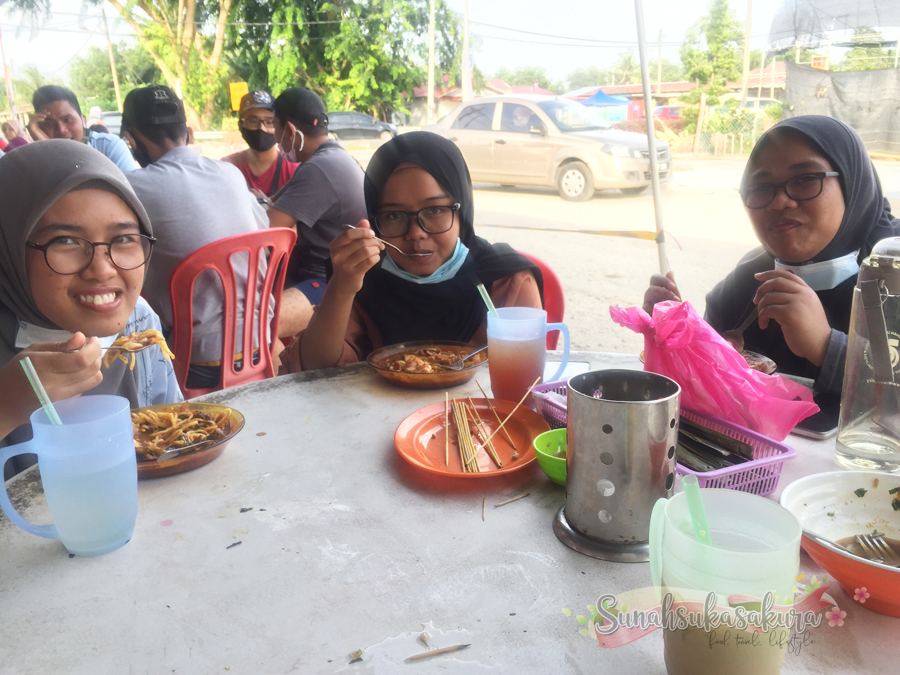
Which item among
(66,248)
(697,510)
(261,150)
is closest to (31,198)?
(66,248)

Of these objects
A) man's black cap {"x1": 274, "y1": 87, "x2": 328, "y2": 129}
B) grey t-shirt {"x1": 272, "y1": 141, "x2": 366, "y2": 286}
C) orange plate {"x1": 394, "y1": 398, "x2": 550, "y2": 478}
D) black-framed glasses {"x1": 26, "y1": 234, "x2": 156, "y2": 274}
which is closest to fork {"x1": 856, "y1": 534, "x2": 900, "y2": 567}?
orange plate {"x1": 394, "y1": 398, "x2": 550, "y2": 478}

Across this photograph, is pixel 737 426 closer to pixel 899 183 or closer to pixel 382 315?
pixel 382 315

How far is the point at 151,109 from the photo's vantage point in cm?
344

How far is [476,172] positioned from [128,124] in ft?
27.7

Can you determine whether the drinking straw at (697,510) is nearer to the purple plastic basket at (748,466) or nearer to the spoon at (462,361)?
the purple plastic basket at (748,466)

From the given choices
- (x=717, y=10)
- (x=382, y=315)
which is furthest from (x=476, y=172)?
(x=717, y=10)

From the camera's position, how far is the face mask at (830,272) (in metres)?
2.01

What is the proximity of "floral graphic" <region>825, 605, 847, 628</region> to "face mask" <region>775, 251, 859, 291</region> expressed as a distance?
149cm

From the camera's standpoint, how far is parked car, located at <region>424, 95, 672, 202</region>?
10156 mm

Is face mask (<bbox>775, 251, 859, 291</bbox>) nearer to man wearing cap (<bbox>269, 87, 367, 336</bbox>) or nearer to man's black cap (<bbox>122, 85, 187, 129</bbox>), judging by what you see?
man wearing cap (<bbox>269, 87, 367, 336</bbox>)

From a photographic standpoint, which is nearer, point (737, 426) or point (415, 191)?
point (737, 426)

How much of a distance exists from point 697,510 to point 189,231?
2734mm

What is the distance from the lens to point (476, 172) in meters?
11.4

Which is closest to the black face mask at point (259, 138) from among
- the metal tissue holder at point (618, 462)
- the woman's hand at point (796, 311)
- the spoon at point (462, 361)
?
the spoon at point (462, 361)
